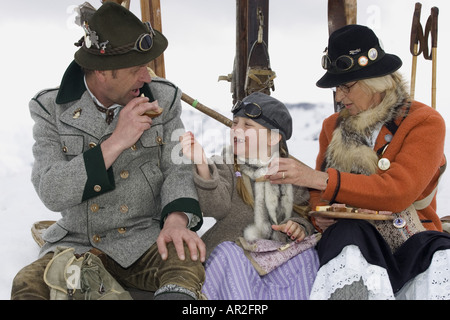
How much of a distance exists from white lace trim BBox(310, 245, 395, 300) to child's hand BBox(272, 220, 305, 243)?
0.35m

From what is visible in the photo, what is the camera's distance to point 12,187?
5066 mm

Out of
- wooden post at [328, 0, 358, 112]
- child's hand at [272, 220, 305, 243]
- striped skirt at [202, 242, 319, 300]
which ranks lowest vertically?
striped skirt at [202, 242, 319, 300]

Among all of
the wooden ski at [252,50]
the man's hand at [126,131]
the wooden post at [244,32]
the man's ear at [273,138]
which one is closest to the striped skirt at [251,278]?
the man's ear at [273,138]

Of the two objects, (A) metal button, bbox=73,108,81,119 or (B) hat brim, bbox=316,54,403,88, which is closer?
(A) metal button, bbox=73,108,81,119

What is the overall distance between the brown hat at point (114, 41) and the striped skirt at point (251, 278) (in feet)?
3.42

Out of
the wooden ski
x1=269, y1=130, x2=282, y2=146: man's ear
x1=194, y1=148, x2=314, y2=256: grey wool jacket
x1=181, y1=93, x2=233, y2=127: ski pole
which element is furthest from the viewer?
the wooden ski

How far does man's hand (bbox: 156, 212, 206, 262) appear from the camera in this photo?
2.28m

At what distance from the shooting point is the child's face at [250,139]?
2.76 metres

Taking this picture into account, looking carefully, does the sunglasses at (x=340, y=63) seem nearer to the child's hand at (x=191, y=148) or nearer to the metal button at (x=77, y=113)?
the child's hand at (x=191, y=148)

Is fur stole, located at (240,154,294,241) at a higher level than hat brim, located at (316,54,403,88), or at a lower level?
lower

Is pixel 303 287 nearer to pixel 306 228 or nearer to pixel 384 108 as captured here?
pixel 306 228

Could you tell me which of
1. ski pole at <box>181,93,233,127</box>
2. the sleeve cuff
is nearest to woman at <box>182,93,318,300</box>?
the sleeve cuff

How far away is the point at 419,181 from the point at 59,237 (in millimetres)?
1806

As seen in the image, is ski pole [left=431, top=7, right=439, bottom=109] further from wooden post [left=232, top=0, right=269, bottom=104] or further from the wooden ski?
wooden post [left=232, top=0, right=269, bottom=104]
